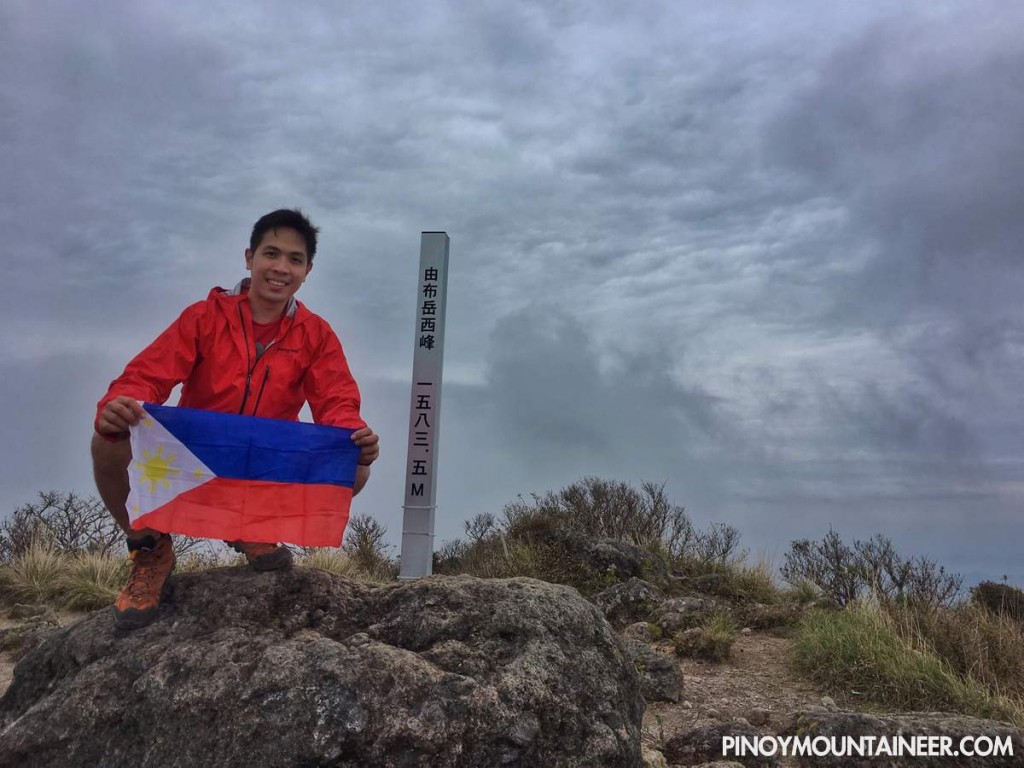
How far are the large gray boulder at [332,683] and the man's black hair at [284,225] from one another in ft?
5.41

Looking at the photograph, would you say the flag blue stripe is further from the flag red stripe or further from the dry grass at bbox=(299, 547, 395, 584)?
the dry grass at bbox=(299, 547, 395, 584)

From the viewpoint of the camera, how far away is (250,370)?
12.0 ft

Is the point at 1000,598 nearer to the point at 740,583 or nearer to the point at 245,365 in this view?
the point at 740,583

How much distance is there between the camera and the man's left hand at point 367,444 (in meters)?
3.55

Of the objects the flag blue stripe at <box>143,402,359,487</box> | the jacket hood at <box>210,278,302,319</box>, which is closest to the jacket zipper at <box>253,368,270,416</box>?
the flag blue stripe at <box>143,402,359,487</box>

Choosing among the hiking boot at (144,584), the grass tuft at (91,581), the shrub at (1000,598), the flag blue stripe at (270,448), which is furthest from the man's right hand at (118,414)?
the shrub at (1000,598)

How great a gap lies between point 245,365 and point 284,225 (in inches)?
29.1

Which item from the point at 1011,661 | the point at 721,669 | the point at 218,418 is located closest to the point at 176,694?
the point at 218,418

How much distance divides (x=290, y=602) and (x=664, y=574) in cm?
777

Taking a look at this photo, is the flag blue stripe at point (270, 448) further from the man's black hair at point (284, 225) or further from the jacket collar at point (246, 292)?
the man's black hair at point (284, 225)

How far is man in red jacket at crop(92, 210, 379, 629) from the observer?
3.37 meters

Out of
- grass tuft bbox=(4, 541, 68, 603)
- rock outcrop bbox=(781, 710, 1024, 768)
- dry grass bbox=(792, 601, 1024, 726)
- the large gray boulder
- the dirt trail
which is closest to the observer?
the large gray boulder

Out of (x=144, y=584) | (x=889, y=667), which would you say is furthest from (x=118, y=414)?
(x=889, y=667)

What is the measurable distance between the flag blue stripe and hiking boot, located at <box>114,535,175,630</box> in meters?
0.41
